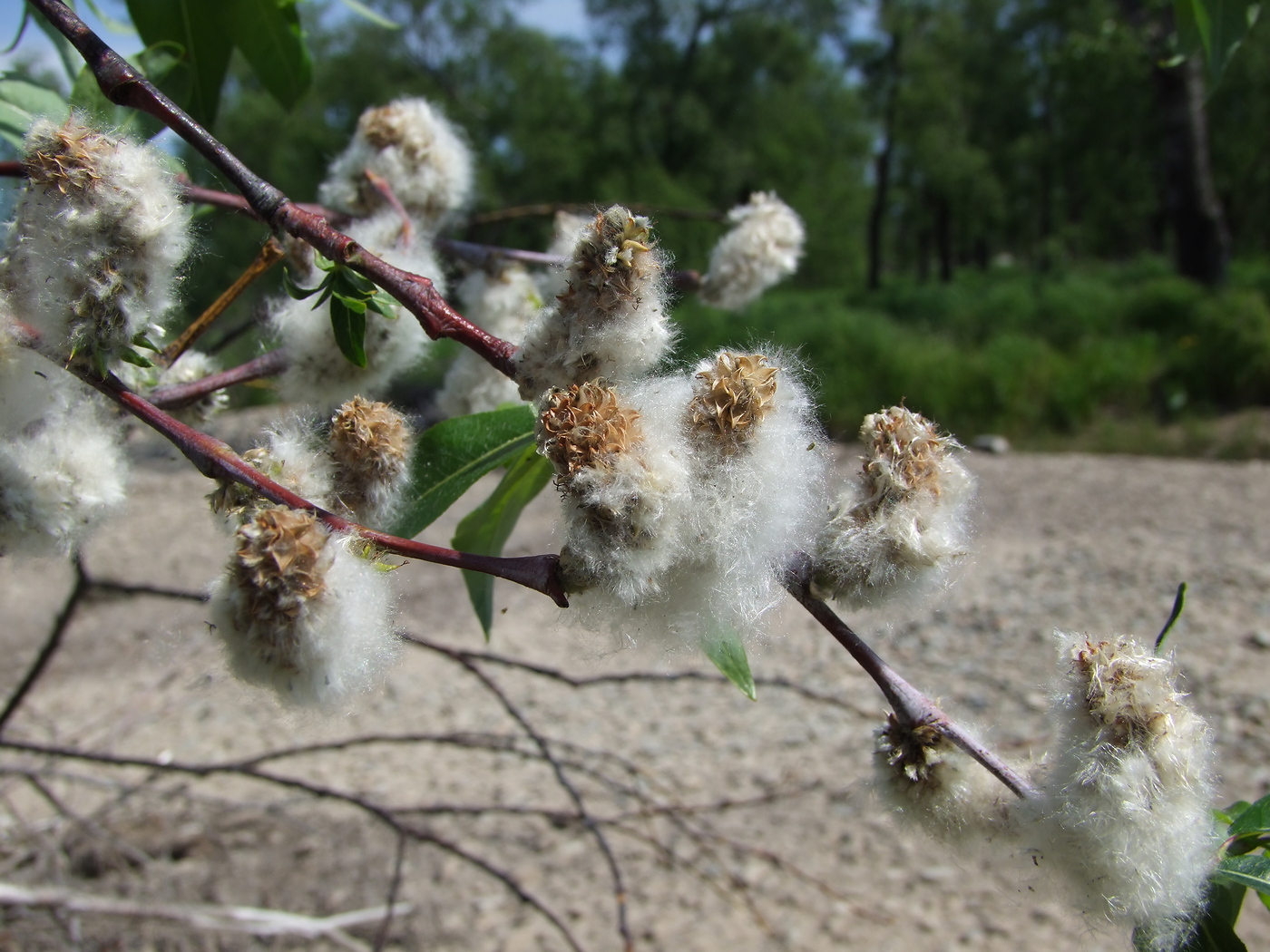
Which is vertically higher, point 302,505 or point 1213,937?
point 302,505

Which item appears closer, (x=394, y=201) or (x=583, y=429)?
(x=583, y=429)

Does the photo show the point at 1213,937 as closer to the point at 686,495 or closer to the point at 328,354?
the point at 686,495

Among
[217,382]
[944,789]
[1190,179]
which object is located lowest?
[944,789]

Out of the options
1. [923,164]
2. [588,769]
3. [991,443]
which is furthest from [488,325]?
[923,164]

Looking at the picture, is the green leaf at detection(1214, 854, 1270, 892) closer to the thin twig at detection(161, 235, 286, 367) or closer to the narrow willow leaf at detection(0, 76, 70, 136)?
the thin twig at detection(161, 235, 286, 367)

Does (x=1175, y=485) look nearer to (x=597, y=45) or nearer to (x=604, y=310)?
(x=604, y=310)

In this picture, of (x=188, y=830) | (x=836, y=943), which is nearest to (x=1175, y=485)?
(x=836, y=943)

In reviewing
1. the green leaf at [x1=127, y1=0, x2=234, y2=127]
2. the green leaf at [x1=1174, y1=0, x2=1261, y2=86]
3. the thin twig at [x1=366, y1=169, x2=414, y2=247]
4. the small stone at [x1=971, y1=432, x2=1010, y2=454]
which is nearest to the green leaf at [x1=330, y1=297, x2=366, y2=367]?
the thin twig at [x1=366, y1=169, x2=414, y2=247]
